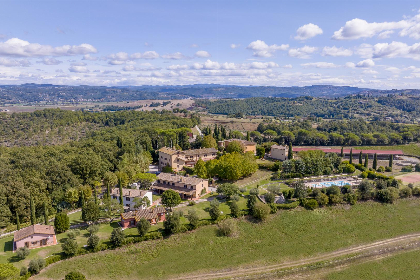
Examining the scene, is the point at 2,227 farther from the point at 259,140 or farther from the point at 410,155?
the point at 410,155

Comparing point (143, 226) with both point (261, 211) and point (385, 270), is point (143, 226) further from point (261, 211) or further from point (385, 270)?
point (385, 270)

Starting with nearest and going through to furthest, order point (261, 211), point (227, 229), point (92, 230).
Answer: point (92, 230)
point (227, 229)
point (261, 211)

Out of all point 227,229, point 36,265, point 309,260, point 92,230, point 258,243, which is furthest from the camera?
point 227,229

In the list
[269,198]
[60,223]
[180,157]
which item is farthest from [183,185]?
[60,223]

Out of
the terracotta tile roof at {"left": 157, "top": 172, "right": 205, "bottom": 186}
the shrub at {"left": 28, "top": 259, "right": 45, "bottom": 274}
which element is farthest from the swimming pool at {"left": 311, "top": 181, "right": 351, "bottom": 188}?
the shrub at {"left": 28, "top": 259, "right": 45, "bottom": 274}

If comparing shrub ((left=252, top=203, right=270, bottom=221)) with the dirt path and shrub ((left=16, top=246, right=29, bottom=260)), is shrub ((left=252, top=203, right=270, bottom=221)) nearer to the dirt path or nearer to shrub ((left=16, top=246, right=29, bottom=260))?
the dirt path

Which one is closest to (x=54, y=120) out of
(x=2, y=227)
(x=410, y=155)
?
(x=2, y=227)

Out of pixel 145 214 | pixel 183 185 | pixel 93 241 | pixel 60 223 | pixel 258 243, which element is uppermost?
pixel 183 185
